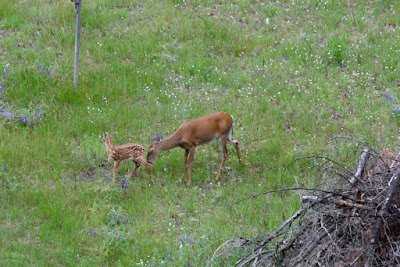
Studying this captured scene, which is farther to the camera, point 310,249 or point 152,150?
point 152,150

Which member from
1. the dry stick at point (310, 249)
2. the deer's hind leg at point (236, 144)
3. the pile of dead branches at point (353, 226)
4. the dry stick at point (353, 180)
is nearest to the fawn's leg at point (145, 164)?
the deer's hind leg at point (236, 144)

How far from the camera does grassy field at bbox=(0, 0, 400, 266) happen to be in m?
8.12

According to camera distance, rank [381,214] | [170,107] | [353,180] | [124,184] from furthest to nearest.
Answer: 1. [170,107]
2. [124,184]
3. [353,180]
4. [381,214]

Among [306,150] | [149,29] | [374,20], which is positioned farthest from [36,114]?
[374,20]

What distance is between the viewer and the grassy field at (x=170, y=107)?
8.12 metres

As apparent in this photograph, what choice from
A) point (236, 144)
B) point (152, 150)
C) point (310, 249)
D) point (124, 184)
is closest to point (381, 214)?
point (310, 249)

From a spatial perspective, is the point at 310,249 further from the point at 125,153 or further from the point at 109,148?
the point at 109,148

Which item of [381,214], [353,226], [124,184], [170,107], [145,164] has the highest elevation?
[381,214]

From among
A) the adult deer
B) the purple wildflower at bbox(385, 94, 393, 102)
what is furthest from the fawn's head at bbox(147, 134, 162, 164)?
the purple wildflower at bbox(385, 94, 393, 102)

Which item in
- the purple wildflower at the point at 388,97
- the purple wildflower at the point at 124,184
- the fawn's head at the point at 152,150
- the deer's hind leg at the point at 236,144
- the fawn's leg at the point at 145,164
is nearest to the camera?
the purple wildflower at the point at 124,184

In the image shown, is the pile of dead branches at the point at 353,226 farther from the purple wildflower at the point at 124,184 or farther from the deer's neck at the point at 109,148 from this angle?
the deer's neck at the point at 109,148

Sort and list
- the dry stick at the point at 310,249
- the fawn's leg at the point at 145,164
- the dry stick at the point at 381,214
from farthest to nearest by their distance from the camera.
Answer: the fawn's leg at the point at 145,164, the dry stick at the point at 310,249, the dry stick at the point at 381,214

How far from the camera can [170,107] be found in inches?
446

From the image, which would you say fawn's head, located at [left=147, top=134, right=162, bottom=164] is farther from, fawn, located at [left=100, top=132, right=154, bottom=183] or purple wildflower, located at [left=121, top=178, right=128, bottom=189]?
purple wildflower, located at [left=121, top=178, right=128, bottom=189]
